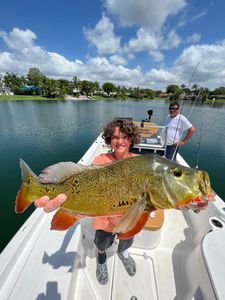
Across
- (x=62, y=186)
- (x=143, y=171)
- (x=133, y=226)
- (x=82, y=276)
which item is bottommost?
(x=82, y=276)

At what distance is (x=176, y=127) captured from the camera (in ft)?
16.4

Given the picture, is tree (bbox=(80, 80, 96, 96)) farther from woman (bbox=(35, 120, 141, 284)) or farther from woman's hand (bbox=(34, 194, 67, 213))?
woman's hand (bbox=(34, 194, 67, 213))

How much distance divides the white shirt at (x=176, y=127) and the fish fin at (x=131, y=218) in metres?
4.21

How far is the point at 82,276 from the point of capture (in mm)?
2484

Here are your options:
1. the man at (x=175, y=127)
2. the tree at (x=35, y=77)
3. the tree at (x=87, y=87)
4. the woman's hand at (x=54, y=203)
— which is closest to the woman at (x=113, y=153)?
the woman's hand at (x=54, y=203)

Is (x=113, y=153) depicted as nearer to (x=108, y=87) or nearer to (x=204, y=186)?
(x=204, y=186)

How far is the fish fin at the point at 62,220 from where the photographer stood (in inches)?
60.7

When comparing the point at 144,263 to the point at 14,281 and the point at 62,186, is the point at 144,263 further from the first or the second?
the point at 62,186

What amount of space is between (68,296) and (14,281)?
66 centimetres

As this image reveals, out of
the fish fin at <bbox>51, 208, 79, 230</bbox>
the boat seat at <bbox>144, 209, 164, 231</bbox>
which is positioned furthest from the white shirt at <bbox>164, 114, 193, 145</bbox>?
the fish fin at <bbox>51, 208, 79, 230</bbox>

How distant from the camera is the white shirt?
4918mm

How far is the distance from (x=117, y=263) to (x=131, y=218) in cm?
231

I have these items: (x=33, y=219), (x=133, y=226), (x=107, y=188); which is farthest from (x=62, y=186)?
(x=33, y=219)

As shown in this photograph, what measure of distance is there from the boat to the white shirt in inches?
97.6
